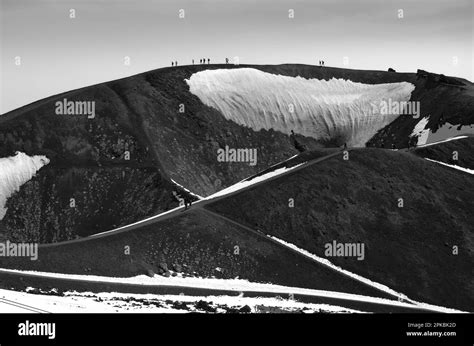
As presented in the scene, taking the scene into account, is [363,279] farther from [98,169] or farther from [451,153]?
[98,169]

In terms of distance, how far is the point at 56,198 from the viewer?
178625 millimetres

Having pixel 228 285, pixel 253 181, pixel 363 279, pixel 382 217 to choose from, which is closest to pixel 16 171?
pixel 253 181

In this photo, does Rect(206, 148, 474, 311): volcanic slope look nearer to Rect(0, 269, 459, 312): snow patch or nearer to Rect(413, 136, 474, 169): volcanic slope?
Rect(0, 269, 459, 312): snow patch

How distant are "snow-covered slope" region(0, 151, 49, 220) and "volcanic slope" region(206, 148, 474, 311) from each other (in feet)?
180

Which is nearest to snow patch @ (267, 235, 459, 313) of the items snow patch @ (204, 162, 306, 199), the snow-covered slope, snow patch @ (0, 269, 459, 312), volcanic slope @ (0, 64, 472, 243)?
snow patch @ (0, 269, 459, 312)

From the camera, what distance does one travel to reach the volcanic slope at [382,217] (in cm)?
12850

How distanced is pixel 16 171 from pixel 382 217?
66751 millimetres

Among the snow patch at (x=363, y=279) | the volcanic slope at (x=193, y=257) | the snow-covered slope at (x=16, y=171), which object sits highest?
→ the snow-covered slope at (x=16, y=171)

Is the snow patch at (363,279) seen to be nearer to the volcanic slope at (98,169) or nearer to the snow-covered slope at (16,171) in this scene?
the volcanic slope at (98,169)

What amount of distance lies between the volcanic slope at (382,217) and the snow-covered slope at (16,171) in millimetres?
54740

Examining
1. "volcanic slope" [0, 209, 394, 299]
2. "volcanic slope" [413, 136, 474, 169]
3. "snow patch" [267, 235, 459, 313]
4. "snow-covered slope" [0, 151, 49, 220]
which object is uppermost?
"volcanic slope" [413, 136, 474, 169]

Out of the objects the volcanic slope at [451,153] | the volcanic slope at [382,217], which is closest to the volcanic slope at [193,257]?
the volcanic slope at [382,217]

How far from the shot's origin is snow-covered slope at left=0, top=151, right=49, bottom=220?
178750 millimetres
